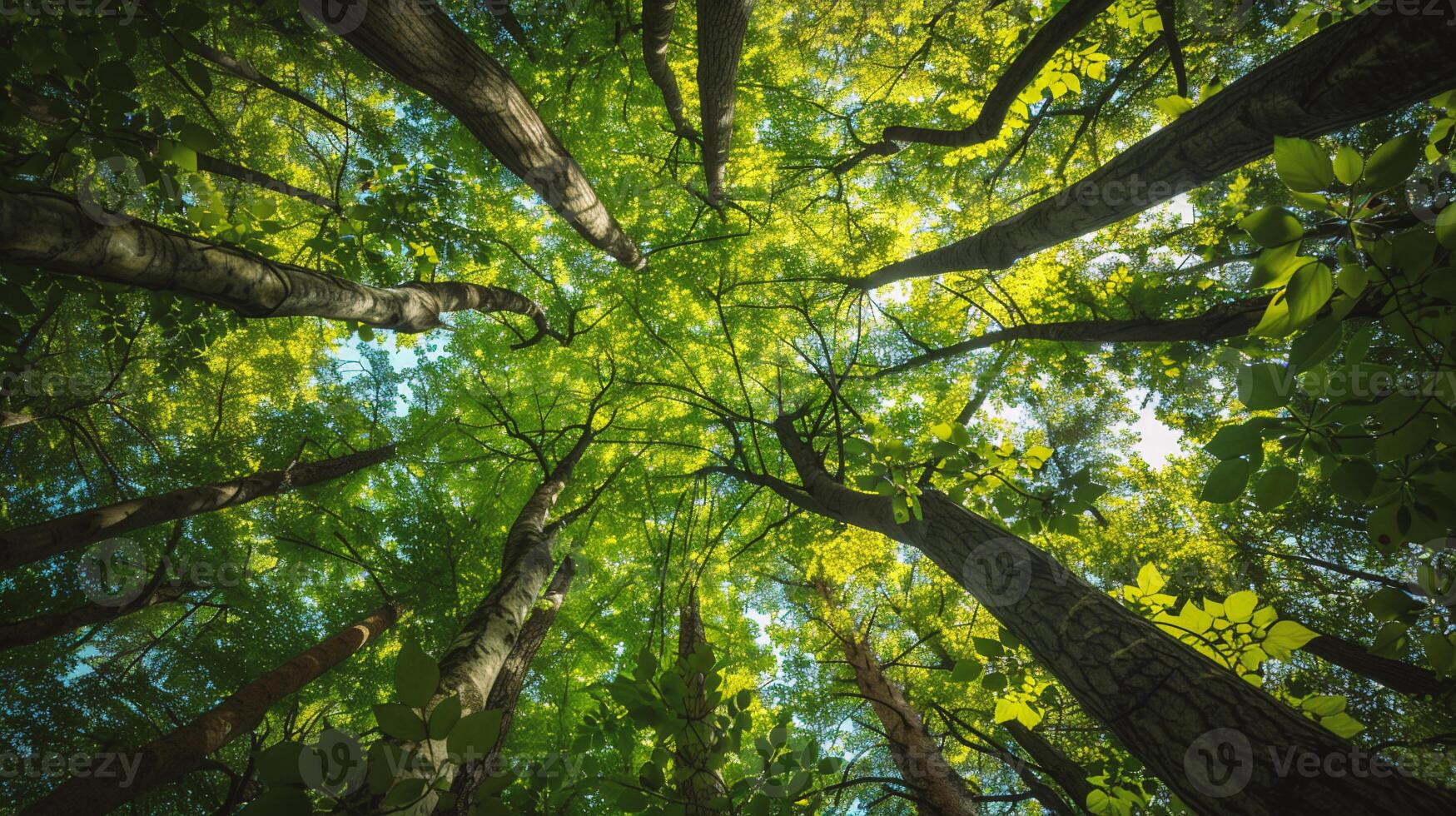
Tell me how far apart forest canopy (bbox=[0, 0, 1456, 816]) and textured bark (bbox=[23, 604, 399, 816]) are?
33mm

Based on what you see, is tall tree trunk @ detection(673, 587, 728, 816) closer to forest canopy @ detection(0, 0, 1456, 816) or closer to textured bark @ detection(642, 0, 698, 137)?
forest canopy @ detection(0, 0, 1456, 816)

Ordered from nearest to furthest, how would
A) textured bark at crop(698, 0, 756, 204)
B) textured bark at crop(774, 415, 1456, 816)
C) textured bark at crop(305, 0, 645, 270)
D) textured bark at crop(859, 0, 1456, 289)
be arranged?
textured bark at crop(774, 415, 1456, 816), textured bark at crop(859, 0, 1456, 289), textured bark at crop(305, 0, 645, 270), textured bark at crop(698, 0, 756, 204)

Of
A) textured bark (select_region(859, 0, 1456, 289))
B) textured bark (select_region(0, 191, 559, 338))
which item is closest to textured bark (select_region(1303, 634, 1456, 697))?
textured bark (select_region(859, 0, 1456, 289))

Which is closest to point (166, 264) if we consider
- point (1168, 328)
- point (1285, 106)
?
point (1285, 106)

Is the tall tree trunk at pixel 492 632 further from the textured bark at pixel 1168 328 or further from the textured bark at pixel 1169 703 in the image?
the textured bark at pixel 1168 328

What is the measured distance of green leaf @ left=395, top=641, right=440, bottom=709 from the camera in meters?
0.71

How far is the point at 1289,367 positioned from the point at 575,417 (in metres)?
7.93

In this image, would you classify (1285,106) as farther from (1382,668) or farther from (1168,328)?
(1382,668)

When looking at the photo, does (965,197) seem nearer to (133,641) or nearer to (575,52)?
(575,52)

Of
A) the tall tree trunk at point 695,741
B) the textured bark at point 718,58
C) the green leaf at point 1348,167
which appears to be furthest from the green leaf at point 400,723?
the textured bark at point 718,58

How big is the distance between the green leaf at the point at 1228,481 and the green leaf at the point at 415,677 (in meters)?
1.34

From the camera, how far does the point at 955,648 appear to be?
529 centimetres

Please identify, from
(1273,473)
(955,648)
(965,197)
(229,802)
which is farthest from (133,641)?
(965,197)

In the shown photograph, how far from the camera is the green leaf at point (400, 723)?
2.11 feet
